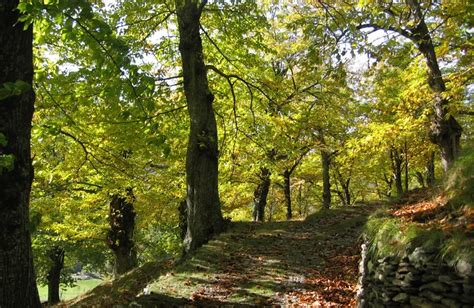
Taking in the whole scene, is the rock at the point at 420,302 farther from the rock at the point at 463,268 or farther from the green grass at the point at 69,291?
the green grass at the point at 69,291

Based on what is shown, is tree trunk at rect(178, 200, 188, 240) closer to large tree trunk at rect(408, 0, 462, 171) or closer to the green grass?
large tree trunk at rect(408, 0, 462, 171)

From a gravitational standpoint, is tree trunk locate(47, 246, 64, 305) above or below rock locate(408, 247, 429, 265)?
below

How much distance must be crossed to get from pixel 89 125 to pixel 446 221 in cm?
975

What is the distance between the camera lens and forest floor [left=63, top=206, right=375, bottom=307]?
23.2 feet

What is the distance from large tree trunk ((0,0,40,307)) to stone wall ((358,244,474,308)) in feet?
15.2

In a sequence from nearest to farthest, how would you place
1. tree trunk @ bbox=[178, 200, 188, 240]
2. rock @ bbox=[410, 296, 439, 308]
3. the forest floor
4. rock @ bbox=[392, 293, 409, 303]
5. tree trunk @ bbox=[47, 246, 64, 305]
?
rock @ bbox=[410, 296, 439, 308] → rock @ bbox=[392, 293, 409, 303] → the forest floor → tree trunk @ bbox=[178, 200, 188, 240] → tree trunk @ bbox=[47, 246, 64, 305]

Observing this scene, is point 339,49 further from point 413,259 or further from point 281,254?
point 281,254

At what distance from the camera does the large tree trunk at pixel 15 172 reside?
4.56 m

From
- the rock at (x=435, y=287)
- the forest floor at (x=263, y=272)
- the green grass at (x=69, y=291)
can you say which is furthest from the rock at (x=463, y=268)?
the green grass at (x=69, y=291)

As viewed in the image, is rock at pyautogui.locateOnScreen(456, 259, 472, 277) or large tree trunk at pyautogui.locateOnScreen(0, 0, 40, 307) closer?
rock at pyautogui.locateOnScreen(456, 259, 472, 277)

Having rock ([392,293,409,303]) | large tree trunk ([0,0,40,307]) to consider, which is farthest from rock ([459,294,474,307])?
large tree trunk ([0,0,40,307])

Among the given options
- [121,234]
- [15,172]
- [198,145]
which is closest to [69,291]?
[121,234]

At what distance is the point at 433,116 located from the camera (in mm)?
10969

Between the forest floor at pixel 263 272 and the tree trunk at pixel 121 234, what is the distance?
4.13 metres
